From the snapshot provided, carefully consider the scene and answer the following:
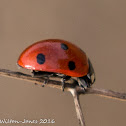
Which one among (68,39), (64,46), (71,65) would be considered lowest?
(71,65)

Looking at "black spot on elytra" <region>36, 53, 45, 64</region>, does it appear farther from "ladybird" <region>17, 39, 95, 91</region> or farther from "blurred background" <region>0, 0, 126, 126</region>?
"blurred background" <region>0, 0, 126, 126</region>

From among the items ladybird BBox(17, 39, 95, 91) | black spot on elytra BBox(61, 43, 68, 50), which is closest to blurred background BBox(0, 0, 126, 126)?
ladybird BBox(17, 39, 95, 91)

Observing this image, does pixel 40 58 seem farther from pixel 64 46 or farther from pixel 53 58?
pixel 64 46

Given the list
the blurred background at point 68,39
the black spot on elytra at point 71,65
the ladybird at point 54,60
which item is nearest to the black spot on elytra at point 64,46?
the ladybird at point 54,60

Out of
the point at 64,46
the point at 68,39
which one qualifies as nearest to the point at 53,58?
the point at 64,46

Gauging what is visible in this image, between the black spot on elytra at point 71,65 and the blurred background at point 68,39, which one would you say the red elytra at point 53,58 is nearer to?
the black spot on elytra at point 71,65
